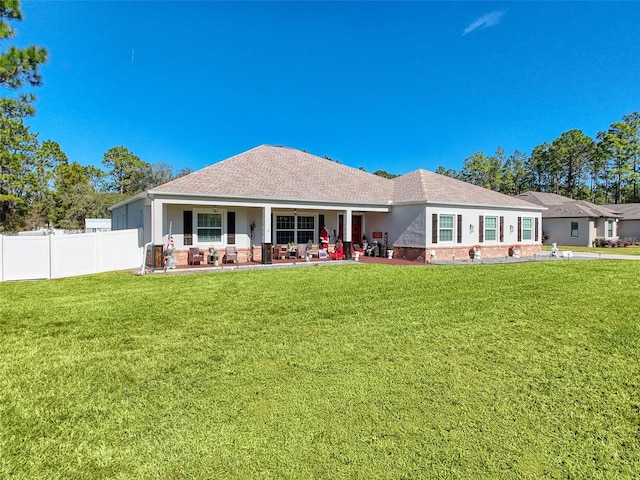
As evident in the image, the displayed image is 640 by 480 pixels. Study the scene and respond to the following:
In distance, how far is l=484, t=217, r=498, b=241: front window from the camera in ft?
62.3

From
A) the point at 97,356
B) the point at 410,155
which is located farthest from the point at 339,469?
the point at 410,155

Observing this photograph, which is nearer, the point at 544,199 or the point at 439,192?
the point at 439,192

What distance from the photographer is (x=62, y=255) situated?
11805mm

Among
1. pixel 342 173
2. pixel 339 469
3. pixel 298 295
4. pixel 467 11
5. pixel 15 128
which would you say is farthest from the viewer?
pixel 15 128

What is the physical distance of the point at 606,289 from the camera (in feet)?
28.7

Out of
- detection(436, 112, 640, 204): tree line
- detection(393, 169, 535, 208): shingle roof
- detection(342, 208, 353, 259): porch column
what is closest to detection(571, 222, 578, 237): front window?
detection(393, 169, 535, 208): shingle roof

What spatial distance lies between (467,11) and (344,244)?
40.1ft

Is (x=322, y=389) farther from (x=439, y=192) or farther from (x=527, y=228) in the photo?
(x=527, y=228)

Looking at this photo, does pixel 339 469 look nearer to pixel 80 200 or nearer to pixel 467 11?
pixel 467 11

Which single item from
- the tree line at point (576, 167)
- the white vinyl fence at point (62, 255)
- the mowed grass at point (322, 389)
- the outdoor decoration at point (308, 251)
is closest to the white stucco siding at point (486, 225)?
the outdoor decoration at point (308, 251)

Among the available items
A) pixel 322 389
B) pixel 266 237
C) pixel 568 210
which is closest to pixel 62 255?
pixel 266 237

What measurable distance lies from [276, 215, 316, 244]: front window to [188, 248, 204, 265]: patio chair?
13.9 ft

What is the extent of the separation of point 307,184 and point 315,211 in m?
1.51

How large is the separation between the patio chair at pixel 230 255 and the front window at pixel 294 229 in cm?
294
